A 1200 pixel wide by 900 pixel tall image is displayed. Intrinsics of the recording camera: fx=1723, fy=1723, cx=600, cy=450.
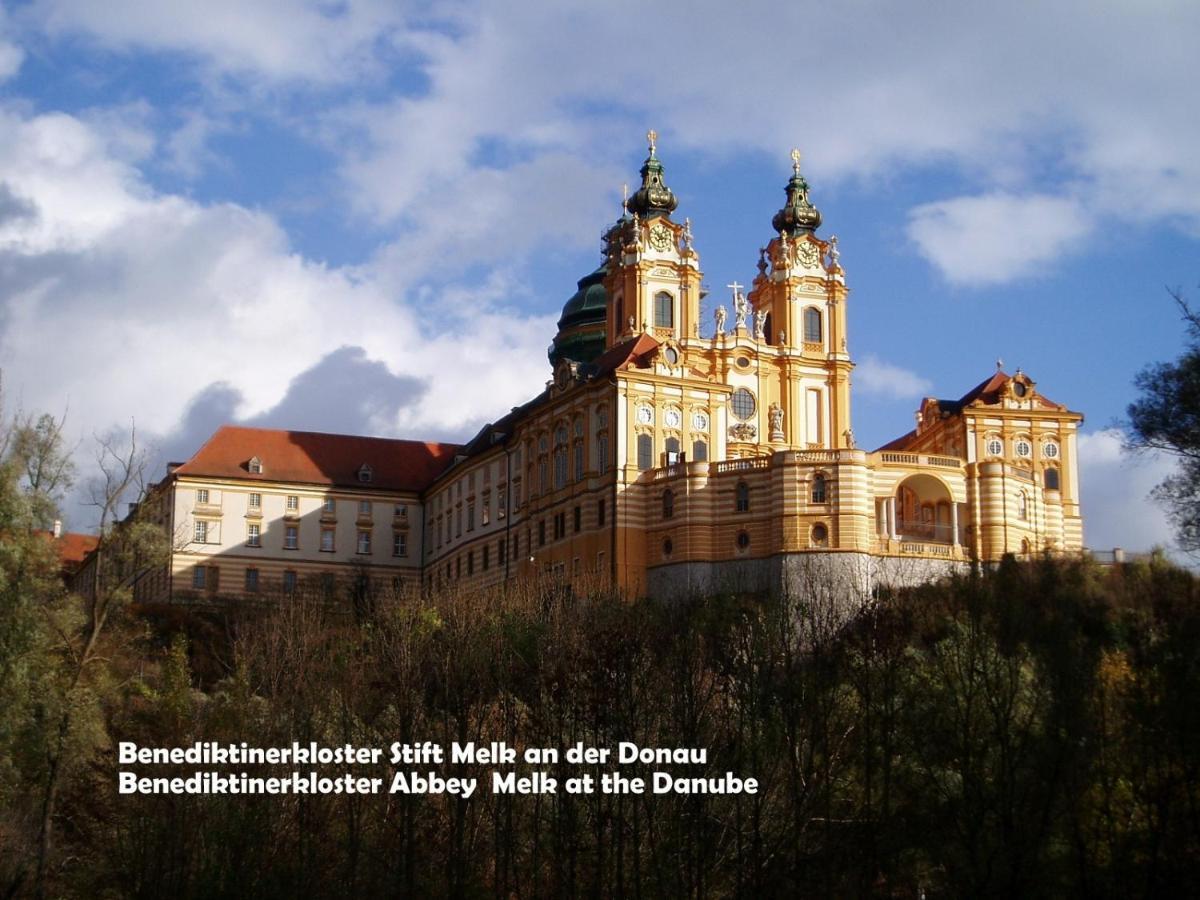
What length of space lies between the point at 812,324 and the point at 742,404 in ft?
24.8

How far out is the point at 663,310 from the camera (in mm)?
95000

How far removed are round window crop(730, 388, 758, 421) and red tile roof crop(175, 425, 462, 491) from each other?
73.7ft

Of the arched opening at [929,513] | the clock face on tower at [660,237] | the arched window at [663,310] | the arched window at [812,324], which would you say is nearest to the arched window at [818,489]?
the arched opening at [929,513]

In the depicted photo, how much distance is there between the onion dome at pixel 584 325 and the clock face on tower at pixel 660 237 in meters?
15.4

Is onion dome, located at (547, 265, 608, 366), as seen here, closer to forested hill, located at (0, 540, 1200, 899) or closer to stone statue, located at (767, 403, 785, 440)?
stone statue, located at (767, 403, 785, 440)

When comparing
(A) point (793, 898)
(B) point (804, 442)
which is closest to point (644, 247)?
(B) point (804, 442)

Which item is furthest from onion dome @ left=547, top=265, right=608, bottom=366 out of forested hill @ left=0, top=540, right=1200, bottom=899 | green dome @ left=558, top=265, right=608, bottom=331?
forested hill @ left=0, top=540, right=1200, bottom=899

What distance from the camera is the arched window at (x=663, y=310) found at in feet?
311

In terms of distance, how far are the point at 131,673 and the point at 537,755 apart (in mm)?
20541

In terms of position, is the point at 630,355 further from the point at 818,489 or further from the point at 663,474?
the point at 818,489

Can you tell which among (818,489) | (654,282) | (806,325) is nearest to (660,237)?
(654,282)

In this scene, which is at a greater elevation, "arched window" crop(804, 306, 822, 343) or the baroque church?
"arched window" crop(804, 306, 822, 343)

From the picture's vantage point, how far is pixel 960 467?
8138cm

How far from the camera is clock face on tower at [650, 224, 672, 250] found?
9569 cm
